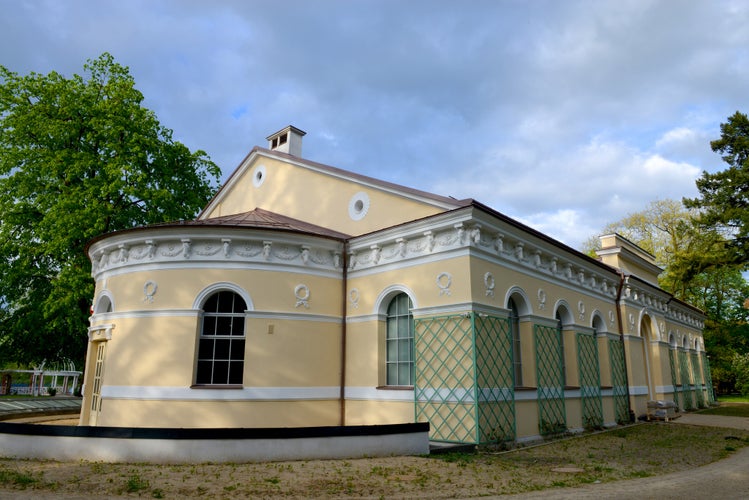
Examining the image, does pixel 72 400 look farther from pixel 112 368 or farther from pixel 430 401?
pixel 430 401

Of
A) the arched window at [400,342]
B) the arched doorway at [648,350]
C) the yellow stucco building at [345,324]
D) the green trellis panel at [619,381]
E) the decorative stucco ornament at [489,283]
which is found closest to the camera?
the yellow stucco building at [345,324]

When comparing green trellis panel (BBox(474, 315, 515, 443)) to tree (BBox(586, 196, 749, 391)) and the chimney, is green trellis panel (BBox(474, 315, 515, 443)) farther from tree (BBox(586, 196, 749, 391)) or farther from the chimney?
tree (BBox(586, 196, 749, 391))

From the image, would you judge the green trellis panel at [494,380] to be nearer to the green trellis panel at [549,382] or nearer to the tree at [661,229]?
the green trellis panel at [549,382]

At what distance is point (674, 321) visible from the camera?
78.4ft

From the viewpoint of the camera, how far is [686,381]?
77.4 ft

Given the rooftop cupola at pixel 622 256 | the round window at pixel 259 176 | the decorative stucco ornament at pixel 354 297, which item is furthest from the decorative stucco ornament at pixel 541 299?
the round window at pixel 259 176

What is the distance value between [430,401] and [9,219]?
1637cm

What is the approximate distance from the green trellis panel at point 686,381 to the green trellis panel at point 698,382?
0.80m

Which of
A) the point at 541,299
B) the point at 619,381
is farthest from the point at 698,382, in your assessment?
the point at 541,299

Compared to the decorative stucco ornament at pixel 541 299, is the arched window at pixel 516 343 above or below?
below

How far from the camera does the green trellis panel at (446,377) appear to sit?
10492 millimetres

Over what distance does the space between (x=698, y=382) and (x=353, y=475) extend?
2473 cm

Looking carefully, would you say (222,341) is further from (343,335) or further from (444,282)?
(444,282)

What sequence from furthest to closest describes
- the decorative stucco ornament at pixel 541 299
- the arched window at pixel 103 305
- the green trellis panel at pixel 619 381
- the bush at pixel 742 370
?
the bush at pixel 742 370 → the green trellis panel at pixel 619 381 → the decorative stucco ornament at pixel 541 299 → the arched window at pixel 103 305
